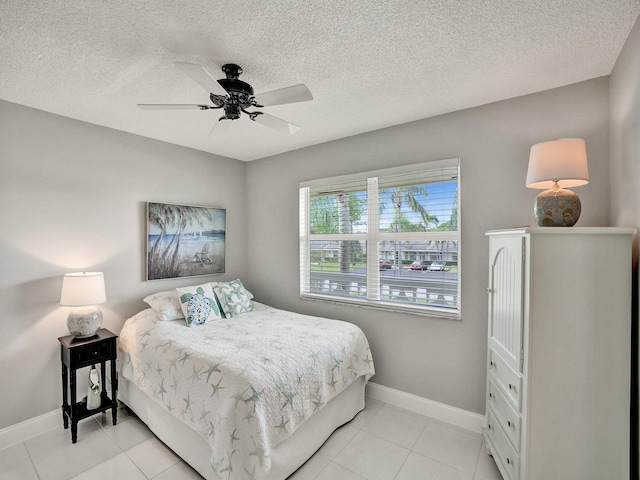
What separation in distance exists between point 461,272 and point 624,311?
1070 mm

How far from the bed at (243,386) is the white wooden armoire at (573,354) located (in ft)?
3.92

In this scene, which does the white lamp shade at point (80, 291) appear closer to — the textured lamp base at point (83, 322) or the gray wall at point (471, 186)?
the textured lamp base at point (83, 322)

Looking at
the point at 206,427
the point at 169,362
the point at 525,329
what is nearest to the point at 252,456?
the point at 206,427

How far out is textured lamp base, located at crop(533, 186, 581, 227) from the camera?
162 cm

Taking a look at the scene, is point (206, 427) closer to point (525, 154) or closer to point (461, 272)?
point (461, 272)

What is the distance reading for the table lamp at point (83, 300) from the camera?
2297 mm

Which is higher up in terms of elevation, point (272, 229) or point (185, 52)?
point (185, 52)

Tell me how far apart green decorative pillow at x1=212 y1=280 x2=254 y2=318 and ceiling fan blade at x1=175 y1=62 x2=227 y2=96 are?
6.72 feet

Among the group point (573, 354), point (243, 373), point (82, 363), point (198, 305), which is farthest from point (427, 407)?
point (82, 363)

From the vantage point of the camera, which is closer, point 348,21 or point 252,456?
point 348,21

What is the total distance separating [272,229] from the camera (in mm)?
3756

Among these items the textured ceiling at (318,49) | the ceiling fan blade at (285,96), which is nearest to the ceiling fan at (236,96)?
the ceiling fan blade at (285,96)

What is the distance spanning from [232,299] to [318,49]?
94.5 inches

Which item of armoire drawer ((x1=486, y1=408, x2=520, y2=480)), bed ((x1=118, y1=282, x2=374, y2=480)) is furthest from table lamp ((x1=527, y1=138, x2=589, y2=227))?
bed ((x1=118, y1=282, x2=374, y2=480))
